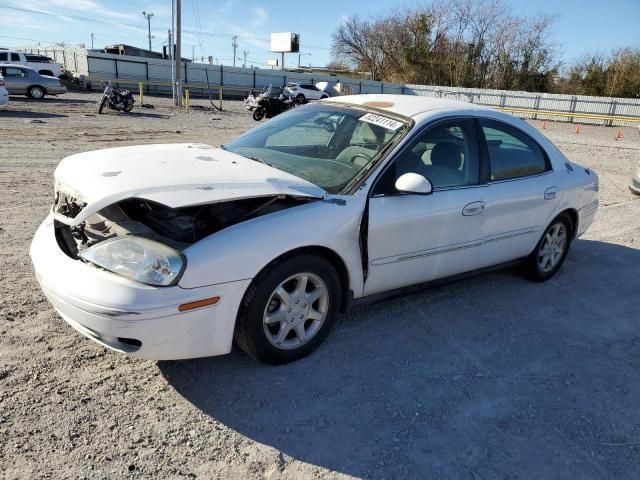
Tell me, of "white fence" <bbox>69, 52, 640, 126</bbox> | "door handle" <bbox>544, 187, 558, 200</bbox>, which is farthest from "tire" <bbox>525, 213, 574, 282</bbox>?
"white fence" <bbox>69, 52, 640, 126</bbox>

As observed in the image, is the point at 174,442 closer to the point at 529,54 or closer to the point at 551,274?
the point at 551,274

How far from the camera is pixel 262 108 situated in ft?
72.9

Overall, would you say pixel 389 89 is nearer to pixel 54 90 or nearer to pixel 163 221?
pixel 54 90

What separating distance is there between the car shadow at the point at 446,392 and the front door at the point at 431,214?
1.48 ft

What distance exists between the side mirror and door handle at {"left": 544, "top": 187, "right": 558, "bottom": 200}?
1748mm

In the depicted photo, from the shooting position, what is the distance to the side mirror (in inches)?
129

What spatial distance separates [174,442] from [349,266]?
1437 millimetres

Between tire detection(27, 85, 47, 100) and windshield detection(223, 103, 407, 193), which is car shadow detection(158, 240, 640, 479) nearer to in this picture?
windshield detection(223, 103, 407, 193)

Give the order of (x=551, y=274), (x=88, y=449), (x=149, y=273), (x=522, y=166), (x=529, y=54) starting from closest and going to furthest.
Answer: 1. (x=88, y=449)
2. (x=149, y=273)
3. (x=522, y=166)
4. (x=551, y=274)
5. (x=529, y=54)

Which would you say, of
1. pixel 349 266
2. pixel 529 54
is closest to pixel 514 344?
pixel 349 266

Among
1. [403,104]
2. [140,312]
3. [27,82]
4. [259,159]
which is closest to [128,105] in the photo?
[27,82]

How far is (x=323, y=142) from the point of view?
3.93m

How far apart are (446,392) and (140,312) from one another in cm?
182

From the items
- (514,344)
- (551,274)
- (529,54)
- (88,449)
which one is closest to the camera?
(88,449)
